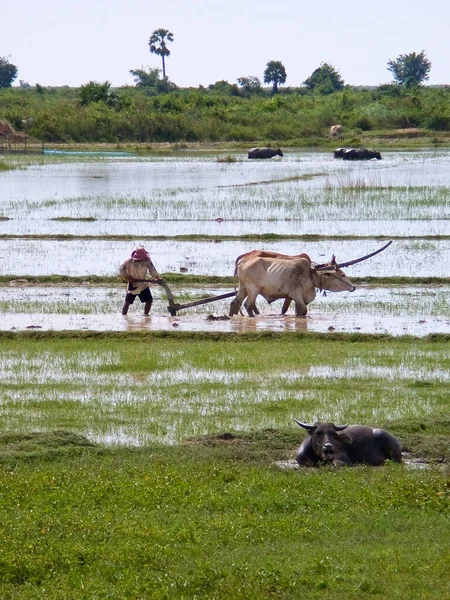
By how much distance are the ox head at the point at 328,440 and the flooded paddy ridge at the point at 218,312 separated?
5.95 metres

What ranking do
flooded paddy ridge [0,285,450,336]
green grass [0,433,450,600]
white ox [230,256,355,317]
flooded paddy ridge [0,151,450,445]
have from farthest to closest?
white ox [230,256,355,317] < flooded paddy ridge [0,285,450,336] < flooded paddy ridge [0,151,450,445] < green grass [0,433,450,600]

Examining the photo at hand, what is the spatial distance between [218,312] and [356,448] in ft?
25.6

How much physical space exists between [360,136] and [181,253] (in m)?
42.9

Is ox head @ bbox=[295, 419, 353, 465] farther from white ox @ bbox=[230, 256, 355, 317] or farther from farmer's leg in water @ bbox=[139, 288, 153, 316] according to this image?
farmer's leg in water @ bbox=[139, 288, 153, 316]

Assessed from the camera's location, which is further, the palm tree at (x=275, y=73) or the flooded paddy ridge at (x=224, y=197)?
the palm tree at (x=275, y=73)

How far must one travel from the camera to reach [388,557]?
221 inches

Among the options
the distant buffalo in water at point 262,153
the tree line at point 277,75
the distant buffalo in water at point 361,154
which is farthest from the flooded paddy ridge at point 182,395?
the tree line at point 277,75

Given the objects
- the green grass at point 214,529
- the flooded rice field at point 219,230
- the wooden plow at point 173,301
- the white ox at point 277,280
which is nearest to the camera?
the green grass at point 214,529

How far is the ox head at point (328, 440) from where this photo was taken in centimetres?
761

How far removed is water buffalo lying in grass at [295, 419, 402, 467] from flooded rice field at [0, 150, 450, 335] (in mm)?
5835

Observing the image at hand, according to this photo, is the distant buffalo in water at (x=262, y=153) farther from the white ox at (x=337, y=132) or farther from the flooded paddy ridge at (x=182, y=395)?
the flooded paddy ridge at (x=182, y=395)

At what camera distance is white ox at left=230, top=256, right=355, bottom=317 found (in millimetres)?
14867

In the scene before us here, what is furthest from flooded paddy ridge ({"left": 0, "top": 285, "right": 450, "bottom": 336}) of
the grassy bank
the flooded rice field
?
the grassy bank

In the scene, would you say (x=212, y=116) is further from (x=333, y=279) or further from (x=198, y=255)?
(x=333, y=279)
